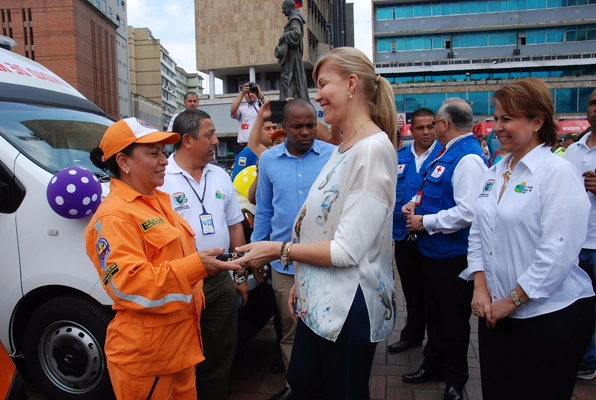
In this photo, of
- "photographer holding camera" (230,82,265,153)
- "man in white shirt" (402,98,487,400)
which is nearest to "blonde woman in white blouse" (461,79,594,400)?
"man in white shirt" (402,98,487,400)

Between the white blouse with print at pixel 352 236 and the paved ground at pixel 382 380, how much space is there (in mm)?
1810

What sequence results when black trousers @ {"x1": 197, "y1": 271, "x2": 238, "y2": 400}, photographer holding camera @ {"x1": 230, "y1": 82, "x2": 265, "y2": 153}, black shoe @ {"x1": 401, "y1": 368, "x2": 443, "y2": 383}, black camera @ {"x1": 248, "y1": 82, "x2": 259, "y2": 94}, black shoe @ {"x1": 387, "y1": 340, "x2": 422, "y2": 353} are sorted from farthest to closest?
photographer holding camera @ {"x1": 230, "y1": 82, "x2": 265, "y2": 153} → black camera @ {"x1": 248, "y1": 82, "x2": 259, "y2": 94} → black shoe @ {"x1": 387, "y1": 340, "x2": 422, "y2": 353} → black shoe @ {"x1": 401, "y1": 368, "x2": 443, "y2": 383} → black trousers @ {"x1": 197, "y1": 271, "x2": 238, "y2": 400}

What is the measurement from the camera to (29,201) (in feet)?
10.6

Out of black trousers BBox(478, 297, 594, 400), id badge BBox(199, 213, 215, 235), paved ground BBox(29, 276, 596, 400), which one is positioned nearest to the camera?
black trousers BBox(478, 297, 594, 400)

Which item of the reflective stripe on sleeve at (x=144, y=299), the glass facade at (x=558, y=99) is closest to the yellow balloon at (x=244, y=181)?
the reflective stripe on sleeve at (x=144, y=299)

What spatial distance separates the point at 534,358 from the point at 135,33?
112m

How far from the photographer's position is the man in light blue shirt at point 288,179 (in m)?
3.44

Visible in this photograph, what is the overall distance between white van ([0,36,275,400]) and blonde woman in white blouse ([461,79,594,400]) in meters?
1.90

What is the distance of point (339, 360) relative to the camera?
200 cm

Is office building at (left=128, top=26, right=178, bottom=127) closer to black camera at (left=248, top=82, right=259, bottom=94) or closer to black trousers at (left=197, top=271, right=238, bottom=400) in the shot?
black camera at (left=248, top=82, right=259, bottom=94)

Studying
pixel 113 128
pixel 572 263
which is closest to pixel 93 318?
pixel 113 128

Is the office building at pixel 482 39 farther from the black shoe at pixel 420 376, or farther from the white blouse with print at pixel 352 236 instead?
the white blouse with print at pixel 352 236

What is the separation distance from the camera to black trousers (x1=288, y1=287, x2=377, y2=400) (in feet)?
6.35

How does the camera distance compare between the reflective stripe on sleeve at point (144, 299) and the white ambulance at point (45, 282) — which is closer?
the reflective stripe on sleeve at point (144, 299)
